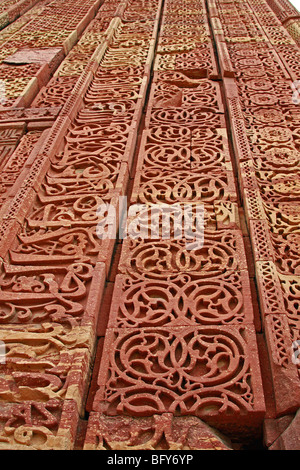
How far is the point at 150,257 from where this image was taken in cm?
346

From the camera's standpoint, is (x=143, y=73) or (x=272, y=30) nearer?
(x=143, y=73)

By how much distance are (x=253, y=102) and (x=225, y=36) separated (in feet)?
8.35

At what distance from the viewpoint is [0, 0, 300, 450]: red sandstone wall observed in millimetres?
2500

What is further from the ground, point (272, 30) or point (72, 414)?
point (272, 30)

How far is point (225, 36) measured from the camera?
762 cm

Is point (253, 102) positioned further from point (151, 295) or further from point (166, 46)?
point (151, 295)

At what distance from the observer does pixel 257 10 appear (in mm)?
8531

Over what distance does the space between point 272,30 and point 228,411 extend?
671cm

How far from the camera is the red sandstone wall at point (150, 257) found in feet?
8.20

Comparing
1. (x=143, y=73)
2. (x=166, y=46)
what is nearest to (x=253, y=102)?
(x=143, y=73)

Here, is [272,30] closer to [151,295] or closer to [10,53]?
[10,53]

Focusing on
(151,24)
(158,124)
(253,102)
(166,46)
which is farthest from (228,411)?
(151,24)
